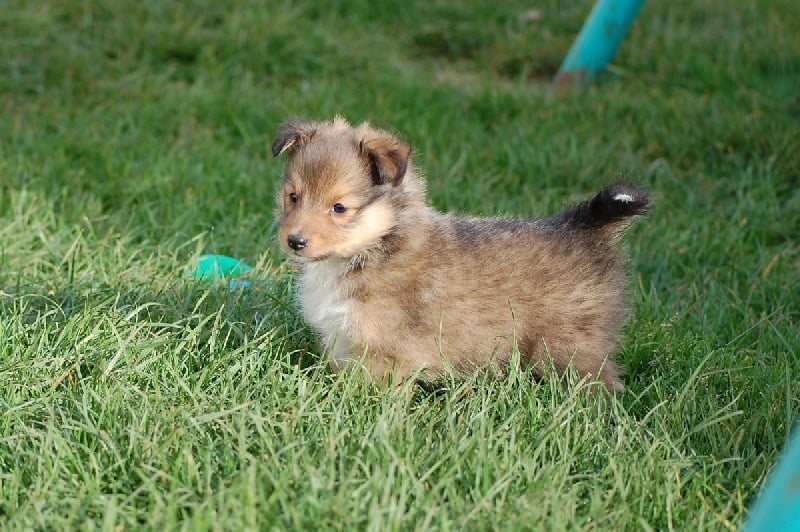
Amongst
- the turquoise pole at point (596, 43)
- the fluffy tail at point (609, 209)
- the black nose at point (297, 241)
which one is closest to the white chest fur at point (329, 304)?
the black nose at point (297, 241)

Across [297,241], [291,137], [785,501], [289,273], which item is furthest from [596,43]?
[785,501]

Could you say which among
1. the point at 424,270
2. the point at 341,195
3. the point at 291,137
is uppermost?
the point at 291,137

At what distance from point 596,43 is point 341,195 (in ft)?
15.9

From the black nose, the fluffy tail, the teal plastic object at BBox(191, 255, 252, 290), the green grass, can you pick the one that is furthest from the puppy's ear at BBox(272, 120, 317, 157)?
the fluffy tail

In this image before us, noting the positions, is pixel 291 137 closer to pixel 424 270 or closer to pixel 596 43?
pixel 424 270

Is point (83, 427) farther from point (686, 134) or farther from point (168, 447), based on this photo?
point (686, 134)

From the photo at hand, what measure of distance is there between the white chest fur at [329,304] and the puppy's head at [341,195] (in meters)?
0.11

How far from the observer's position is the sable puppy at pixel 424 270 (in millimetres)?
3623

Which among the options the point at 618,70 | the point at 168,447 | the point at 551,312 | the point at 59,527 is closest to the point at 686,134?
the point at 618,70

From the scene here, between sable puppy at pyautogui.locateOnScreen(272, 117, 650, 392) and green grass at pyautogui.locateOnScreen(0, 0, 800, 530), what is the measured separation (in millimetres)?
177

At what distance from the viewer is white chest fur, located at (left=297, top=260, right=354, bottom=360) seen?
372cm

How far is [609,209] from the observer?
12.8ft

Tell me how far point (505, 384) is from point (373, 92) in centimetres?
423

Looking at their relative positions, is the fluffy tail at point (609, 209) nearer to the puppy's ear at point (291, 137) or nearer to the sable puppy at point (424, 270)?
the sable puppy at point (424, 270)
